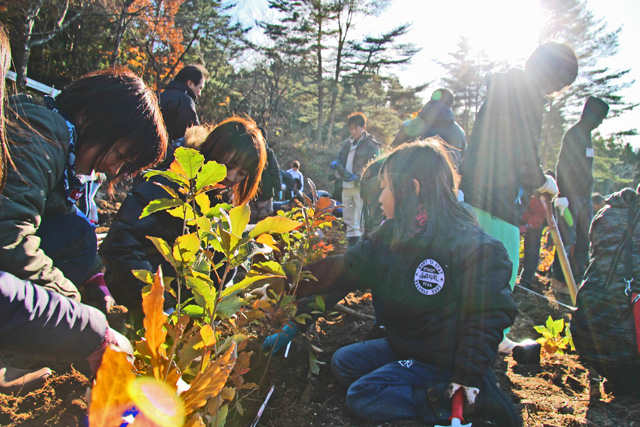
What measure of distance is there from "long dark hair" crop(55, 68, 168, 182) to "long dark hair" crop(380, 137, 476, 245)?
106 cm

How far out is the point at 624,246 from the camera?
2.04 meters

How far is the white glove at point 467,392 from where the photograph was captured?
4.69ft

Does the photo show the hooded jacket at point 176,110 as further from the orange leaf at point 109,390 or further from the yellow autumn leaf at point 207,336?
the orange leaf at point 109,390

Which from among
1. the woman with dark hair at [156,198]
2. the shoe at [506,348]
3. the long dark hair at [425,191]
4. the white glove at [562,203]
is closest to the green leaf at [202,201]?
the woman with dark hair at [156,198]

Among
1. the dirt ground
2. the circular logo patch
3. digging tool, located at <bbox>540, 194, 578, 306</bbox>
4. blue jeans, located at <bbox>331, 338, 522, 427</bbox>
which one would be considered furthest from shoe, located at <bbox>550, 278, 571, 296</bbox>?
the circular logo patch

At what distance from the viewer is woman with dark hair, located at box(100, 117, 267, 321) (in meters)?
1.52

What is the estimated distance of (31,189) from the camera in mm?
933

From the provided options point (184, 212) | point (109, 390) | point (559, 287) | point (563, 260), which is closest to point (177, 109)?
point (184, 212)

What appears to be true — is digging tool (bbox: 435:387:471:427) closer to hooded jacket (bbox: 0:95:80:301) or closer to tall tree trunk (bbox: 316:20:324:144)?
hooded jacket (bbox: 0:95:80:301)

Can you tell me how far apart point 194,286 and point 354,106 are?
73.2 feet

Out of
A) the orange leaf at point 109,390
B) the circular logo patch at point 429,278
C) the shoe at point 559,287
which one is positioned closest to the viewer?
the orange leaf at point 109,390

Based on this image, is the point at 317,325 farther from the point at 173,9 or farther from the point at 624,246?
the point at 173,9

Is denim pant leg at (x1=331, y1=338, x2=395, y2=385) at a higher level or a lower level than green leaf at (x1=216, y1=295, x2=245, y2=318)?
lower

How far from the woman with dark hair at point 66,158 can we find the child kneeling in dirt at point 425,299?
881 mm
